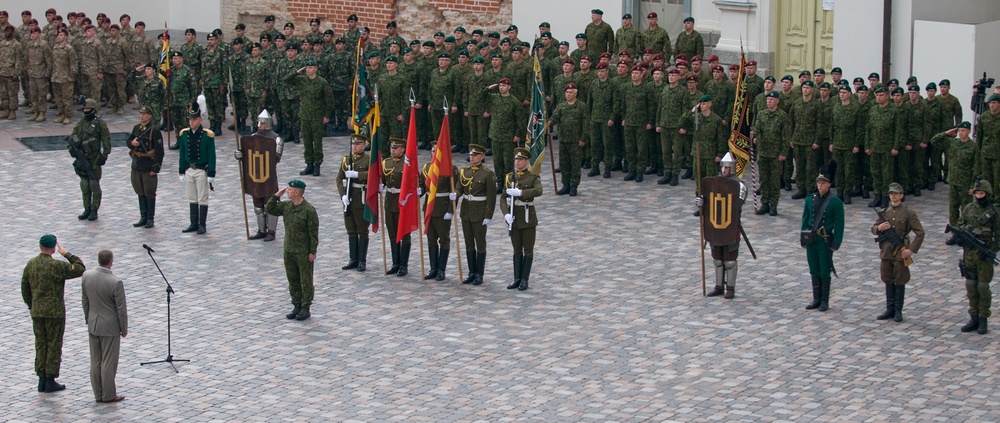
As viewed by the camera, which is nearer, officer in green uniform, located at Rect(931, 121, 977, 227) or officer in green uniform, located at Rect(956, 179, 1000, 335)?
officer in green uniform, located at Rect(956, 179, 1000, 335)

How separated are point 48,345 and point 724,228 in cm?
627

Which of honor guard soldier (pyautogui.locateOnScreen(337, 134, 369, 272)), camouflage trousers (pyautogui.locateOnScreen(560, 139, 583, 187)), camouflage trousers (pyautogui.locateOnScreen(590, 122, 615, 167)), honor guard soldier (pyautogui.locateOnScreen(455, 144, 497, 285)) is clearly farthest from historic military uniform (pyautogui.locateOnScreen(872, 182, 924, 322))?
camouflage trousers (pyautogui.locateOnScreen(590, 122, 615, 167))

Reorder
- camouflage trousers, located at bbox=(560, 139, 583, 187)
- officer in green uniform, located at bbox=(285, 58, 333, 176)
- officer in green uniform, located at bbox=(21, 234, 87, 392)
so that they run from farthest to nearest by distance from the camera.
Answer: officer in green uniform, located at bbox=(285, 58, 333, 176) < camouflage trousers, located at bbox=(560, 139, 583, 187) < officer in green uniform, located at bbox=(21, 234, 87, 392)

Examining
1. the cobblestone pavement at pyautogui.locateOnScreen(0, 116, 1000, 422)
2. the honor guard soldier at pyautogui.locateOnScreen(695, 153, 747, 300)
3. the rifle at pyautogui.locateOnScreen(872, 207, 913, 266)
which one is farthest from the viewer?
the honor guard soldier at pyautogui.locateOnScreen(695, 153, 747, 300)

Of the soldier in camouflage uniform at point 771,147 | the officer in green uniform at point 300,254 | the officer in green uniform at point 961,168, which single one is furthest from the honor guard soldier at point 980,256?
the officer in green uniform at point 300,254

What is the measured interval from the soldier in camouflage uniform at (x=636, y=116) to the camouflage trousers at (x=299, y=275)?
7.09 meters

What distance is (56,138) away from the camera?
24.5 m

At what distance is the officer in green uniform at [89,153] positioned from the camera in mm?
19188

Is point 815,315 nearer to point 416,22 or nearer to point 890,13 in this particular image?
point 890,13

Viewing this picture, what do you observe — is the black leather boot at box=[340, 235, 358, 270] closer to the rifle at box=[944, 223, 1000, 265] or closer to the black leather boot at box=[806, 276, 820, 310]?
the black leather boot at box=[806, 276, 820, 310]

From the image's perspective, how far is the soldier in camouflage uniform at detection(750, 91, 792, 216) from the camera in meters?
Answer: 19.3

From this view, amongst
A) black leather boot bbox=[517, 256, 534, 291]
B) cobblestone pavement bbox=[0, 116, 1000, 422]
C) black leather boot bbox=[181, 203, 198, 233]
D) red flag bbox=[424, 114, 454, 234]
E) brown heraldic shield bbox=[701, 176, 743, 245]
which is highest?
red flag bbox=[424, 114, 454, 234]

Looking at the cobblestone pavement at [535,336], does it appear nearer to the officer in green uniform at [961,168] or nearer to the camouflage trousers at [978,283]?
the camouflage trousers at [978,283]

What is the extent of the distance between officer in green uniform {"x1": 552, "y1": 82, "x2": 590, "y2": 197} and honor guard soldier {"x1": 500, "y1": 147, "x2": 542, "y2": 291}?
4.16 m
